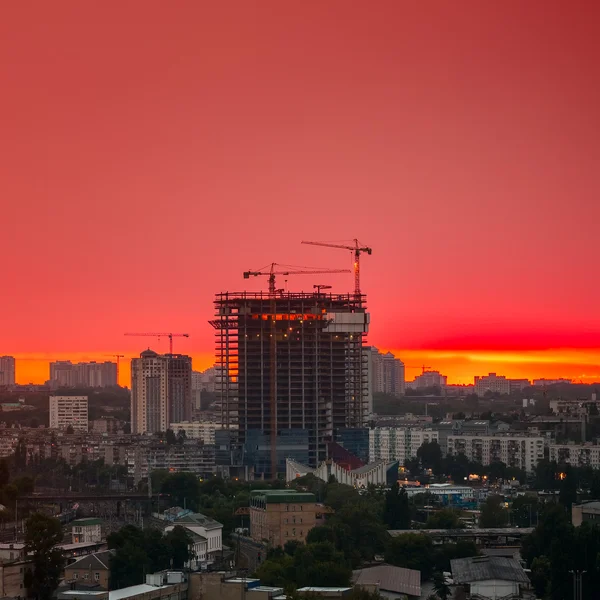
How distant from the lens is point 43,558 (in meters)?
38.5

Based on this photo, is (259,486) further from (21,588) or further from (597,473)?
(21,588)

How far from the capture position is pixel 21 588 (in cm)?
3784

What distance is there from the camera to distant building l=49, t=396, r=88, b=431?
449 ft

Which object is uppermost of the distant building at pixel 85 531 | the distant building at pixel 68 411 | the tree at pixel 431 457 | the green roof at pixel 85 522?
the distant building at pixel 68 411

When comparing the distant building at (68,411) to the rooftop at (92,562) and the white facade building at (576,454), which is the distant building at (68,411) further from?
the rooftop at (92,562)

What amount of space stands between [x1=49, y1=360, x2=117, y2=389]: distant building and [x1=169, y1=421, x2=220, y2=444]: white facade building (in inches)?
2427

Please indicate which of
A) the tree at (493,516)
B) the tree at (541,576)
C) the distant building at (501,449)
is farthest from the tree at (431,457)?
the tree at (541,576)

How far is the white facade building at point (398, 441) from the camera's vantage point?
10494cm

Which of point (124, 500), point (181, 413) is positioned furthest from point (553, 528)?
point (181, 413)

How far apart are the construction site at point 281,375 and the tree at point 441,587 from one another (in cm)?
4347

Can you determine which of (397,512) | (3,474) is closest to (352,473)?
(397,512)

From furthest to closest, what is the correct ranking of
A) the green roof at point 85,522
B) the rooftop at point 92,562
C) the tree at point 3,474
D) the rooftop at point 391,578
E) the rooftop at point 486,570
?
the tree at point 3,474
the green roof at point 85,522
the rooftop at point 486,570
the rooftop at point 391,578
the rooftop at point 92,562

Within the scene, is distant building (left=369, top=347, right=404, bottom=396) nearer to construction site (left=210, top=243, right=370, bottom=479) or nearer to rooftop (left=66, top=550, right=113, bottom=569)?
construction site (left=210, top=243, right=370, bottom=479)

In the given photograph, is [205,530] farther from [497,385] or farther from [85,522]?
[497,385]
